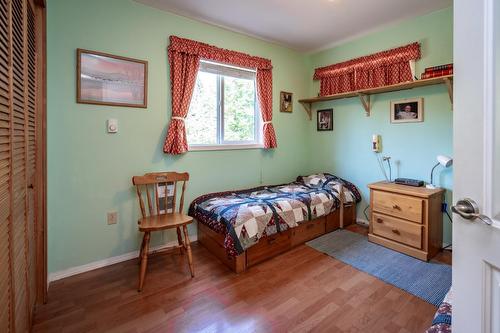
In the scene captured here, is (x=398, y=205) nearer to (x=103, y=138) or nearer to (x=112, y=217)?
(x=112, y=217)

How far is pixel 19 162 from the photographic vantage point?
119 centimetres

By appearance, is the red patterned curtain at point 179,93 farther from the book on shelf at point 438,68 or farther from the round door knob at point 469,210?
the book on shelf at point 438,68

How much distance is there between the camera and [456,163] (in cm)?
75

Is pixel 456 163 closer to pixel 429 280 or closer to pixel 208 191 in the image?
pixel 429 280

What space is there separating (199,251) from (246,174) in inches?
44.3

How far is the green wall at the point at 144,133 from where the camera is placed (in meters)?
2.07

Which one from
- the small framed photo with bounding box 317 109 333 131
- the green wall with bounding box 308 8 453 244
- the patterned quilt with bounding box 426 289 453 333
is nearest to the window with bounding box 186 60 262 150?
the small framed photo with bounding box 317 109 333 131

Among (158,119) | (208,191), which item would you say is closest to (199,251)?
(208,191)

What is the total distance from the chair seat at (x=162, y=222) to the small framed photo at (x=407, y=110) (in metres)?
2.59

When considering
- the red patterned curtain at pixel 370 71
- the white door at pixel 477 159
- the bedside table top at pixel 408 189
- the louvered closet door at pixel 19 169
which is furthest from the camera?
the red patterned curtain at pixel 370 71

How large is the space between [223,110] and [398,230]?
7.62ft

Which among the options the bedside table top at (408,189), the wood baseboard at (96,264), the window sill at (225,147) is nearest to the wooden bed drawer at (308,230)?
the bedside table top at (408,189)

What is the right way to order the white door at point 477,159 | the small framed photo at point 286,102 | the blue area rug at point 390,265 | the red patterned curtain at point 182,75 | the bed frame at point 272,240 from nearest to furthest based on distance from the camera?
1. the white door at point 477,159
2. the blue area rug at point 390,265
3. the bed frame at point 272,240
4. the red patterned curtain at point 182,75
5. the small framed photo at point 286,102

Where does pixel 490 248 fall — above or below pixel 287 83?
below
